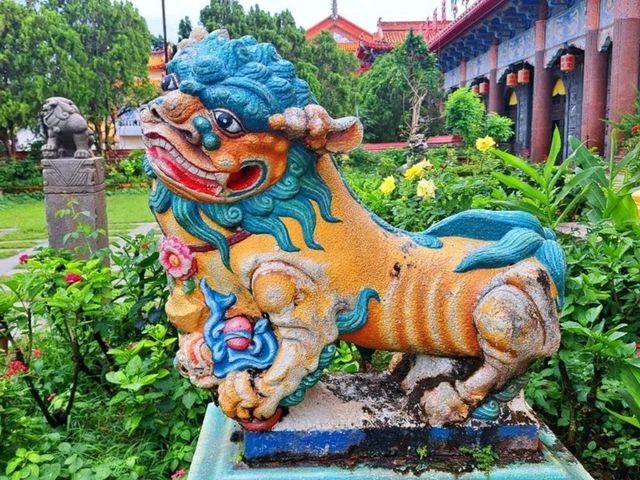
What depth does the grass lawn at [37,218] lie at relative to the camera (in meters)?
7.48

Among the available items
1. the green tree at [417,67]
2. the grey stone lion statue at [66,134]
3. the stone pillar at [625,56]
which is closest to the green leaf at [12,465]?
the grey stone lion statue at [66,134]

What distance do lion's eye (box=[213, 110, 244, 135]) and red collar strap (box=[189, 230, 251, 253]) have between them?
8.5 inches

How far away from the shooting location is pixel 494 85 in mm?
14000

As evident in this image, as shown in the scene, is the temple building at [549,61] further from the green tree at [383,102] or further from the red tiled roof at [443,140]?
the green tree at [383,102]

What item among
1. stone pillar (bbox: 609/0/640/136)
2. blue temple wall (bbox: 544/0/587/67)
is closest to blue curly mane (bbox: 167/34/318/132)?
stone pillar (bbox: 609/0/640/136)

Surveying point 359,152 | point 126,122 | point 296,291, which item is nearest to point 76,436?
point 296,291

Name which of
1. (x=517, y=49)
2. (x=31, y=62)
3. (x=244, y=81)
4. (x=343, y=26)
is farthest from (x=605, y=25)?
(x=343, y=26)

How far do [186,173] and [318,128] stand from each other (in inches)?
11.2

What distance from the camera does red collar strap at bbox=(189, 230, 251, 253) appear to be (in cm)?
134

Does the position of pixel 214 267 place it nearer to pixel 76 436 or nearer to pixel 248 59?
pixel 248 59

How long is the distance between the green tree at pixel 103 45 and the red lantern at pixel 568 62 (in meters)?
10.9

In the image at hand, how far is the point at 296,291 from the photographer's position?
131cm

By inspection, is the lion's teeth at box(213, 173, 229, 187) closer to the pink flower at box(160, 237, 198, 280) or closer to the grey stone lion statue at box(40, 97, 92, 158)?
the pink flower at box(160, 237, 198, 280)

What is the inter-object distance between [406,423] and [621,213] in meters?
1.49
